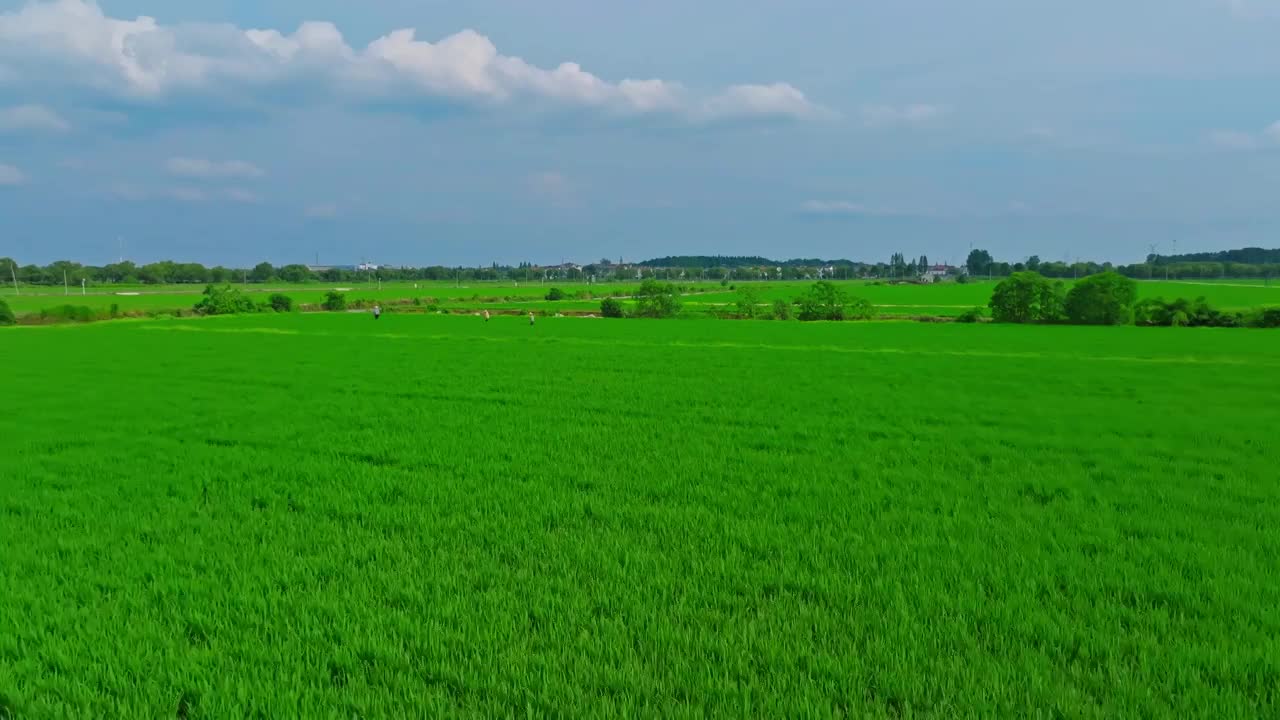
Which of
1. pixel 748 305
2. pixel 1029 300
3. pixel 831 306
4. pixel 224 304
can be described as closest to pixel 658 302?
pixel 748 305

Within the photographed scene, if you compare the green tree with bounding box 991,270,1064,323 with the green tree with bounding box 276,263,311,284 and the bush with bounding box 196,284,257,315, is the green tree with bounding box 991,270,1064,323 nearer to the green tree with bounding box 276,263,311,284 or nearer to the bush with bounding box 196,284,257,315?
the bush with bounding box 196,284,257,315

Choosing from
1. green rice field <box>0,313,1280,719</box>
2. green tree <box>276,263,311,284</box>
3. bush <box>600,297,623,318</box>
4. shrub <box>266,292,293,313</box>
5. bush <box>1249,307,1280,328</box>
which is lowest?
green rice field <box>0,313,1280,719</box>

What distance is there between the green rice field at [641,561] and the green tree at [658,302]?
55752 mm

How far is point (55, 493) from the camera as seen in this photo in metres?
8.46

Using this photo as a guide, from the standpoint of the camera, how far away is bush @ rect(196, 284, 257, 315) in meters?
71.1

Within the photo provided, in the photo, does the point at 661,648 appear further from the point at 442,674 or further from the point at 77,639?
the point at 77,639

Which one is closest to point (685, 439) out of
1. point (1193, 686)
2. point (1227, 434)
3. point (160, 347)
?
point (1193, 686)

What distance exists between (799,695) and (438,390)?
1536 cm

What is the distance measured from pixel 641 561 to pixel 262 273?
217100mm

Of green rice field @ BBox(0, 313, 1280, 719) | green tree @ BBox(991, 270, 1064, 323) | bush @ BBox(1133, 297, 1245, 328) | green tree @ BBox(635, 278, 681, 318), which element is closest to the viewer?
green rice field @ BBox(0, 313, 1280, 719)

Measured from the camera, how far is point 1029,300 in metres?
57.2

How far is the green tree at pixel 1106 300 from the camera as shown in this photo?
53.5 metres

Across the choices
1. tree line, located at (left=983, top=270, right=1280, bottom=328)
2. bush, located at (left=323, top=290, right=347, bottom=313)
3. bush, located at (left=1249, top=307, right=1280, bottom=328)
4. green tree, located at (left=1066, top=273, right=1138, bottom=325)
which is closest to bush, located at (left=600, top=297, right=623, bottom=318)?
bush, located at (left=323, top=290, right=347, bottom=313)

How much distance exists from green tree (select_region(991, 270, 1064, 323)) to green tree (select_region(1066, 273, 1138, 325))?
6.76 ft
